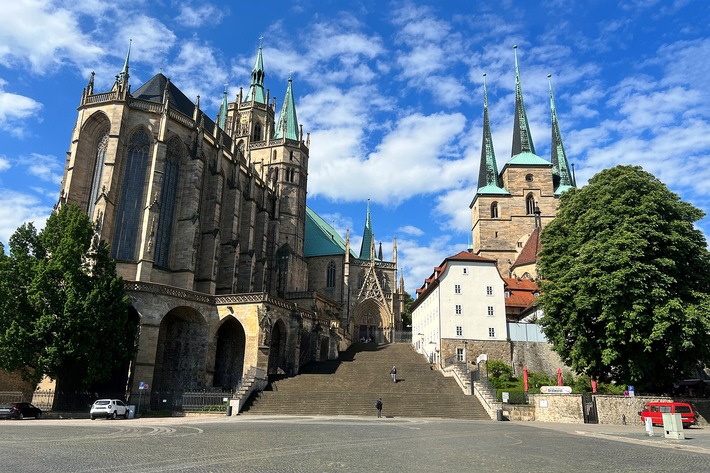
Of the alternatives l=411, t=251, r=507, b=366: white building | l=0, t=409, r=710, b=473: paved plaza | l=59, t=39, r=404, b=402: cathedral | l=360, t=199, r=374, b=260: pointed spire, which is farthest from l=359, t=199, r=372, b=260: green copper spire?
l=0, t=409, r=710, b=473: paved plaza

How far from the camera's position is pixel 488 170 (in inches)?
2795

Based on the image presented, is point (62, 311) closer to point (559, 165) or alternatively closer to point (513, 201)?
point (513, 201)

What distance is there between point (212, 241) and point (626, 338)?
29019mm

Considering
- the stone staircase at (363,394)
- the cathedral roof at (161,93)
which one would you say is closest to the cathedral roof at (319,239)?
the cathedral roof at (161,93)

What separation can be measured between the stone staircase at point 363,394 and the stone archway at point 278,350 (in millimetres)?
1629

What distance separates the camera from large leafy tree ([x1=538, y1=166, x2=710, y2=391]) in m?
23.3

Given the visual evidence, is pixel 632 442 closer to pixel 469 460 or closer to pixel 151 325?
pixel 469 460

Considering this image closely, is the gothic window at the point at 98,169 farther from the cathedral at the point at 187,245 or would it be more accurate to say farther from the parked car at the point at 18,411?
the parked car at the point at 18,411

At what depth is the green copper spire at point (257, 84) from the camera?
72.1 meters

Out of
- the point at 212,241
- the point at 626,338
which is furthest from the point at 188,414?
the point at 626,338

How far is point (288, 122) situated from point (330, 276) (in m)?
20.2

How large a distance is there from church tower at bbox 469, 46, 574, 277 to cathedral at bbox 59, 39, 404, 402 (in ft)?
76.1

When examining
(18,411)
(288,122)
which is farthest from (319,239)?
(18,411)

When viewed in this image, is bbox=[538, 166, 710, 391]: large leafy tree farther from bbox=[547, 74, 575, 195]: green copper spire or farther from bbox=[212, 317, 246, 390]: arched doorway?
bbox=[547, 74, 575, 195]: green copper spire
